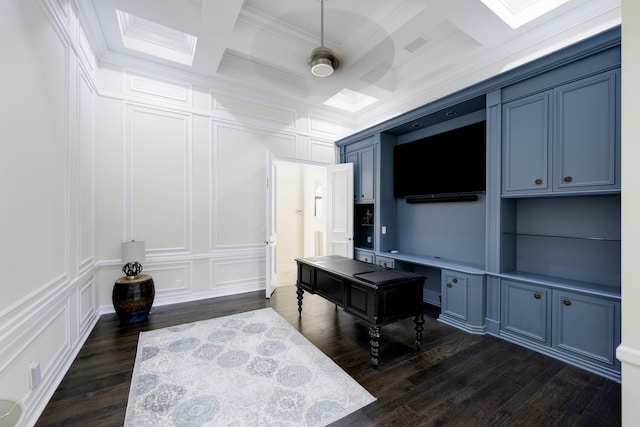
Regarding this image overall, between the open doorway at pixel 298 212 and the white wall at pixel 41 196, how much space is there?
3.90 metres

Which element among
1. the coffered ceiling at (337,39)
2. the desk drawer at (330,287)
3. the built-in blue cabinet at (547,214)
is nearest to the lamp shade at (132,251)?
the desk drawer at (330,287)

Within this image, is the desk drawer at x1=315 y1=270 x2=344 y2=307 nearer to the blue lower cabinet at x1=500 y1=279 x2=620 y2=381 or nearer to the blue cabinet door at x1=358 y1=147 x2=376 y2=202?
the blue lower cabinet at x1=500 y1=279 x2=620 y2=381

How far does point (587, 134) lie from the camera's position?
2.48 m

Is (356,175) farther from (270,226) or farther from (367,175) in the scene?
(270,226)

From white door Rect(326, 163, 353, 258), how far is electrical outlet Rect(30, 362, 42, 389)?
4.02m

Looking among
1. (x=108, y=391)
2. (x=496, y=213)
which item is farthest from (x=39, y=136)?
(x=496, y=213)

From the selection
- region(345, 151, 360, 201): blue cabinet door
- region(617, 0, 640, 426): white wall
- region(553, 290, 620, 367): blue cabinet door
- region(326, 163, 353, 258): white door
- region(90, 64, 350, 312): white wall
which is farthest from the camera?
region(345, 151, 360, 201): blue cabinet door

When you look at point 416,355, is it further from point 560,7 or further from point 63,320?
point 560,7

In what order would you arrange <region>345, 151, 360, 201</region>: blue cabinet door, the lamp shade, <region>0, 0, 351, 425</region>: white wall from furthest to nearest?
<region>345, 151, 360, 201</region>: blue cabinet door
the lamp shade
<region>0, 0, 351, 425</region>: white wall

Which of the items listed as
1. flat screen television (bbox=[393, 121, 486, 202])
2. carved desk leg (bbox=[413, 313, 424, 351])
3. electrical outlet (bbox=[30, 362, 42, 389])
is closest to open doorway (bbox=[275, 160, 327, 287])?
flat screen television (bbox=[393, 121, 486, 202])

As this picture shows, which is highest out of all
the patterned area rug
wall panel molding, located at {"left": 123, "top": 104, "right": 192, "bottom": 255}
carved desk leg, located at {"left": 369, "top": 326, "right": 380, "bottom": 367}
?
wall panel molding, located at {"left": 123, "top": 104, "right": 192, "bottom": 255}

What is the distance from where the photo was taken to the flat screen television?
137 inches

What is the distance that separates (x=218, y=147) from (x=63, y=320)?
9.66 ft

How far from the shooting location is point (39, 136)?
1943 millimetres
